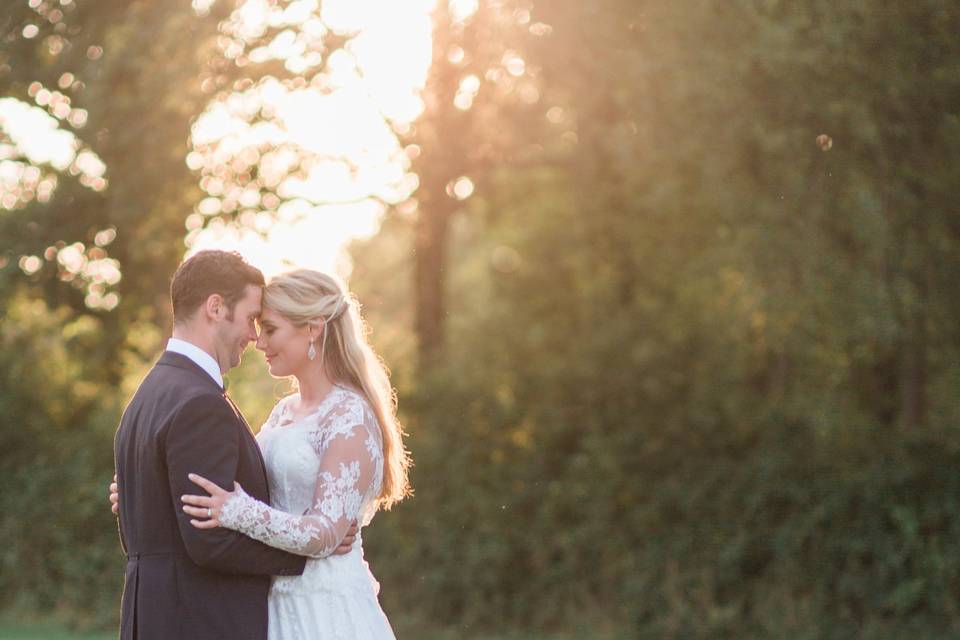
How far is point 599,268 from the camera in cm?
1752

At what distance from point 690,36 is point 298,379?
6829mm

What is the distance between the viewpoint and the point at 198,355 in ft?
15.4

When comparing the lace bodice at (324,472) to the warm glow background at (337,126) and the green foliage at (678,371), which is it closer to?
the green foliage at (678,371)

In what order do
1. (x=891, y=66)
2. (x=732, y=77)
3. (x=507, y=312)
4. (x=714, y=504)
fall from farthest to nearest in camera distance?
(x=507, y=312)
(x=714, y=504)
(x=732, y=77)
(x=891, y=66)

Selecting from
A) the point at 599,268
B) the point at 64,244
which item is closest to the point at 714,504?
the point at 599,268

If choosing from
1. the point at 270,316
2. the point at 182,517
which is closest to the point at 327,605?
the point at 182,517

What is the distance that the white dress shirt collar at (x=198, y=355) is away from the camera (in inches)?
184

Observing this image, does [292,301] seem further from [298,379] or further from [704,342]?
[704,342]

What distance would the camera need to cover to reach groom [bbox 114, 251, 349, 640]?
4500 millimetres

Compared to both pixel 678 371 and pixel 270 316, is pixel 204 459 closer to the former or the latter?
pixel 270 316

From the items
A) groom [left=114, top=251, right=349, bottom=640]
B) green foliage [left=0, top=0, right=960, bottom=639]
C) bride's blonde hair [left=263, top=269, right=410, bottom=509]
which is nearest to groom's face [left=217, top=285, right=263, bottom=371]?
groom [left=114, top=251, right=349, bottom=640]

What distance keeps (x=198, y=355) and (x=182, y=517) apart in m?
0.57

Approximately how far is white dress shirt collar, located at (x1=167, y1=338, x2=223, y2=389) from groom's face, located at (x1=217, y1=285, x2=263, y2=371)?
2.8 inches

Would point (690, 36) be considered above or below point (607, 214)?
above
